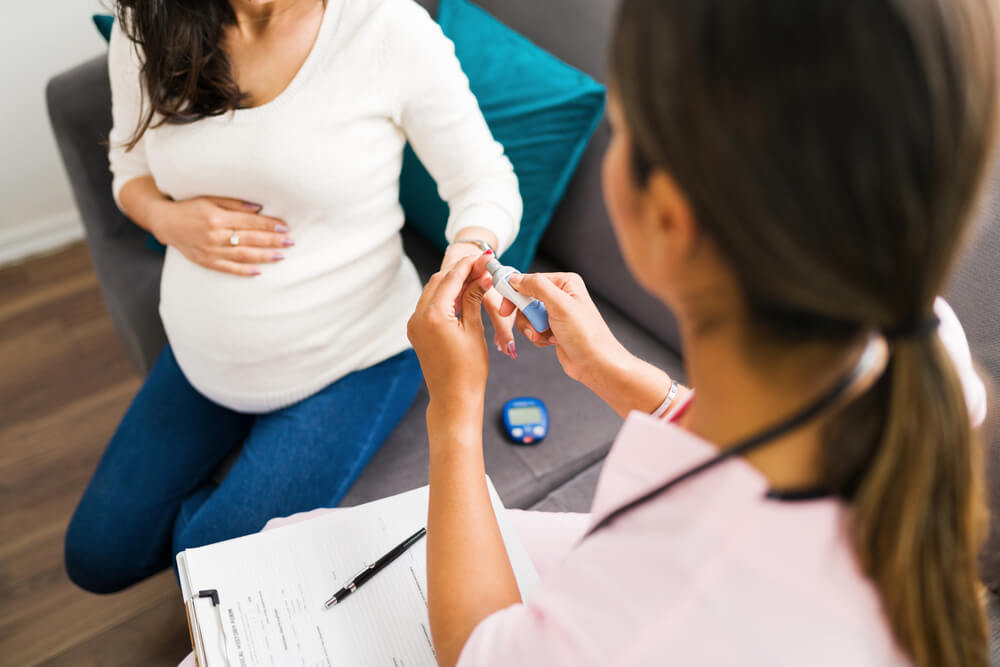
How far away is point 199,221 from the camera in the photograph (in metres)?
1.10

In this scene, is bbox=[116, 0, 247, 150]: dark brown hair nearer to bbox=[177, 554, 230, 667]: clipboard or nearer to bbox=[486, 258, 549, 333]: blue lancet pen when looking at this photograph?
bbox=[486, 258, 549, 333]: blue lancet pen

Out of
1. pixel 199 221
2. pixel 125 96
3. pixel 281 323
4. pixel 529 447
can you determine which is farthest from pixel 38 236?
pixel 529 447

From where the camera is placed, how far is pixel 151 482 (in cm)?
116

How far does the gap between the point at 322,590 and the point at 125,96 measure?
33.0 inches

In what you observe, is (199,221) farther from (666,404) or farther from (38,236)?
(38,236)

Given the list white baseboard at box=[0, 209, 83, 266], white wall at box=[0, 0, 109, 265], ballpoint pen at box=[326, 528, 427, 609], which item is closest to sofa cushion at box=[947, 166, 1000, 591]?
ballpoint pen at box=[326, 528, 427, 609]

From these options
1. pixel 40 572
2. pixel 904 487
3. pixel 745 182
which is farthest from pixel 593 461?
pixel 40 572

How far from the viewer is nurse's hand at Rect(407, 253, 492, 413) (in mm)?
787

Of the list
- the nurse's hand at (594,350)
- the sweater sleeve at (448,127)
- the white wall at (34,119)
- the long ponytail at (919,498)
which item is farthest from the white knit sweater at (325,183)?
the white wall at (34,119)

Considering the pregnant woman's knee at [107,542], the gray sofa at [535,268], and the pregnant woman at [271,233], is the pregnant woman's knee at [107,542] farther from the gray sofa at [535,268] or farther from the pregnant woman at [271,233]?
the gray sofa at [535,268]

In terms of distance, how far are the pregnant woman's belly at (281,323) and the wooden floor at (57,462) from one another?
599 mm

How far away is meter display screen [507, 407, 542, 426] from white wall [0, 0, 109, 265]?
1730 mm

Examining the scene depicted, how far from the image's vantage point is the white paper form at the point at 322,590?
75cm

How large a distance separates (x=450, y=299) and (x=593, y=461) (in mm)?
512
